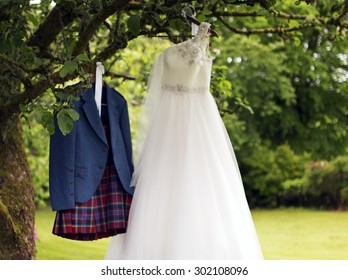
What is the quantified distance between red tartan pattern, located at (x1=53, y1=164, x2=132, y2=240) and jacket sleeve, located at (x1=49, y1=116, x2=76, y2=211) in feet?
0.23

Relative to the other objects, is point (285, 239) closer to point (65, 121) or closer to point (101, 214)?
point (101, 214)

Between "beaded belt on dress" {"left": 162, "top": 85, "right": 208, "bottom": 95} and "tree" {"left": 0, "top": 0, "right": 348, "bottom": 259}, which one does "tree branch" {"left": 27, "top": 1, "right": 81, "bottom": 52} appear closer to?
"tree" {"left": 0, "top": 0, "right": 348, "bottom": 259}

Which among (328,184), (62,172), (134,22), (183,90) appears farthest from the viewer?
(328,184)

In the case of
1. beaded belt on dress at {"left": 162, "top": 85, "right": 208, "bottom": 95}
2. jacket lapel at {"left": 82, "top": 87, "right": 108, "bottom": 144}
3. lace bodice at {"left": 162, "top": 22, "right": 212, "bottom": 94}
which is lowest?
jacket lapel at {"left": 82, "top": 87, "right": 108, "bottom": 144}

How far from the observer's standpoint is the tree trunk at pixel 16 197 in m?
3.76

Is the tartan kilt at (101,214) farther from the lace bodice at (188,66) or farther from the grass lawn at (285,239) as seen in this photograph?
the grass lawn at (285,239)

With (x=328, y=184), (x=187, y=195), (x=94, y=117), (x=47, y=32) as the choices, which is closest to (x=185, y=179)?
(x=187, y=195)

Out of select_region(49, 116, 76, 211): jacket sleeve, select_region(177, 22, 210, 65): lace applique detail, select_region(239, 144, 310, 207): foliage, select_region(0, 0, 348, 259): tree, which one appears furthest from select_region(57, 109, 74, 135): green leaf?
select_region(239, 144, 310, 207): foliage

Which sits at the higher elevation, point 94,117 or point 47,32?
point 47,32

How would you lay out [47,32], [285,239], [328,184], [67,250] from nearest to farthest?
[47,32] → [67,250] → [285,239] → [328,184]

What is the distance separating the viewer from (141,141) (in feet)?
11.5

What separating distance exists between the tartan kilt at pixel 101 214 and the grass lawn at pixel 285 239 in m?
4.03

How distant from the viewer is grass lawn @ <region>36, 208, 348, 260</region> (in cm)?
800

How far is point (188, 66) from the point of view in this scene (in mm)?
3428
